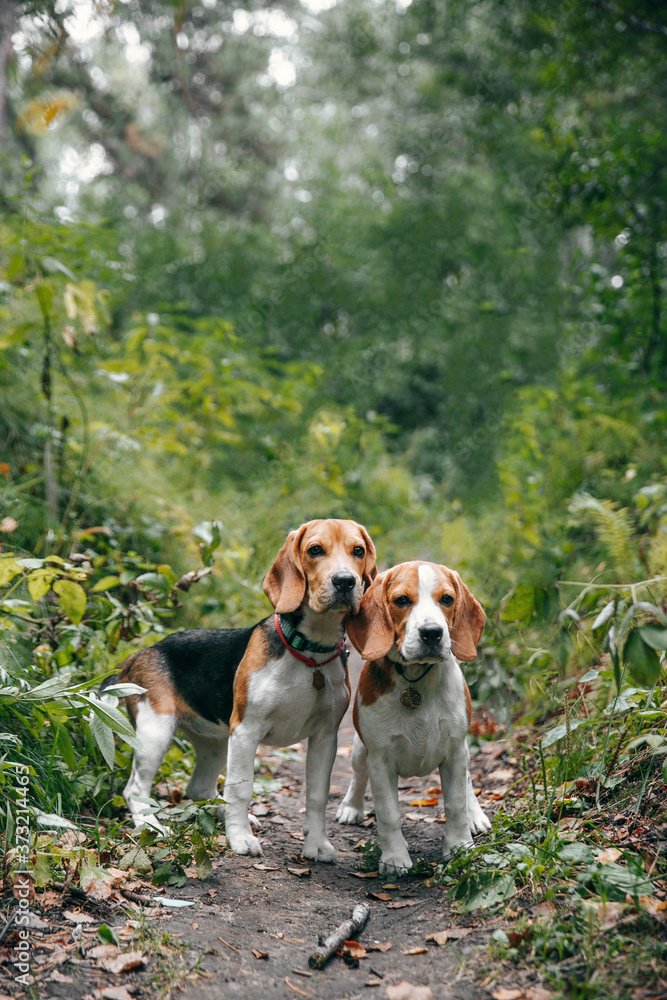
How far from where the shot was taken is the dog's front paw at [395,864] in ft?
11.3

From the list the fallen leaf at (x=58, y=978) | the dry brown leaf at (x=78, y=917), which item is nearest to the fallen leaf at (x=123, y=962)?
the fallen leaf at (x=58, y=978)


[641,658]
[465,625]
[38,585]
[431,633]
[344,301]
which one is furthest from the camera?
[344,301]

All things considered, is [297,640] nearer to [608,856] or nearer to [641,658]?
[608,856]

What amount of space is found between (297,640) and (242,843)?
1055mm

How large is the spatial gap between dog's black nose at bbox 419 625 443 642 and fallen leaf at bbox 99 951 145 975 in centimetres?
161

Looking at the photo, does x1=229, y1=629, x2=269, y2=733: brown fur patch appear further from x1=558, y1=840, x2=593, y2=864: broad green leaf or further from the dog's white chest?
→ x1=558, y1=840, x2=593, y2=864: broad green leaf

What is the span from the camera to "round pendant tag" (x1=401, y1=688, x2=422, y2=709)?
3.46m

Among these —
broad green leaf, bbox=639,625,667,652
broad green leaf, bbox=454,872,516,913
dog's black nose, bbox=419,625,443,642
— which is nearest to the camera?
broad green leaf, bbox=639,625,667,652

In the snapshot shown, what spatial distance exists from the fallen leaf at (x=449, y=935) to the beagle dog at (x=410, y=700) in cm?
62

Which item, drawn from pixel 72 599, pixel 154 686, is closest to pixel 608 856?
pixel 154 686

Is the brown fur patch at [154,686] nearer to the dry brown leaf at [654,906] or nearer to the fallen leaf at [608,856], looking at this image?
the fallen leaf at [608,856]

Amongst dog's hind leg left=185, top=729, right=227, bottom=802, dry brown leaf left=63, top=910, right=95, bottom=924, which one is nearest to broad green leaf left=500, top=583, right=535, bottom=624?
dry brown leaf left=63, top=910, right=95, bottom=924

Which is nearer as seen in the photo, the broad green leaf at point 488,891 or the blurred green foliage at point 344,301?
the broad green leaf at point 488,891

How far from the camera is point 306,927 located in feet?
9.98
